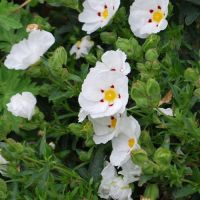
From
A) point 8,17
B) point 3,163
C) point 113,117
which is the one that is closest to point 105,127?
point 113,117

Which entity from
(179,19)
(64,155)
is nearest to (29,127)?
(64,155)

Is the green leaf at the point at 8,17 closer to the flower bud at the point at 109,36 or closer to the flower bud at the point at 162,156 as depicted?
the flower bud at the point at 109,36

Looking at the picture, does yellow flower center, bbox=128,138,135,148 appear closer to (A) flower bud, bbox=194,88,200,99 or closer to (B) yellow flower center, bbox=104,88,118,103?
(B) yellow flower center, bbox=104,88,118,103

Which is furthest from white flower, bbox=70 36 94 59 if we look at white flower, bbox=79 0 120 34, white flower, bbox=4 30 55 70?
white flower, bbox=4 30 55 70

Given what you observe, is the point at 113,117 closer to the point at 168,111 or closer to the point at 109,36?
the point at 168,111

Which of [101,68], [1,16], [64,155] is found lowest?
[64,155]

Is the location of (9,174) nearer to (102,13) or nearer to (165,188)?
(165,188)

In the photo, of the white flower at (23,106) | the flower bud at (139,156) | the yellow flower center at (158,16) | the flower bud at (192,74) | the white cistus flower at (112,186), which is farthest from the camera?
the yellow flower center at (158,16)

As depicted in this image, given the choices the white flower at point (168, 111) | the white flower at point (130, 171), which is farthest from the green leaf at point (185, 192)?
the white flower at point (168, 111)
